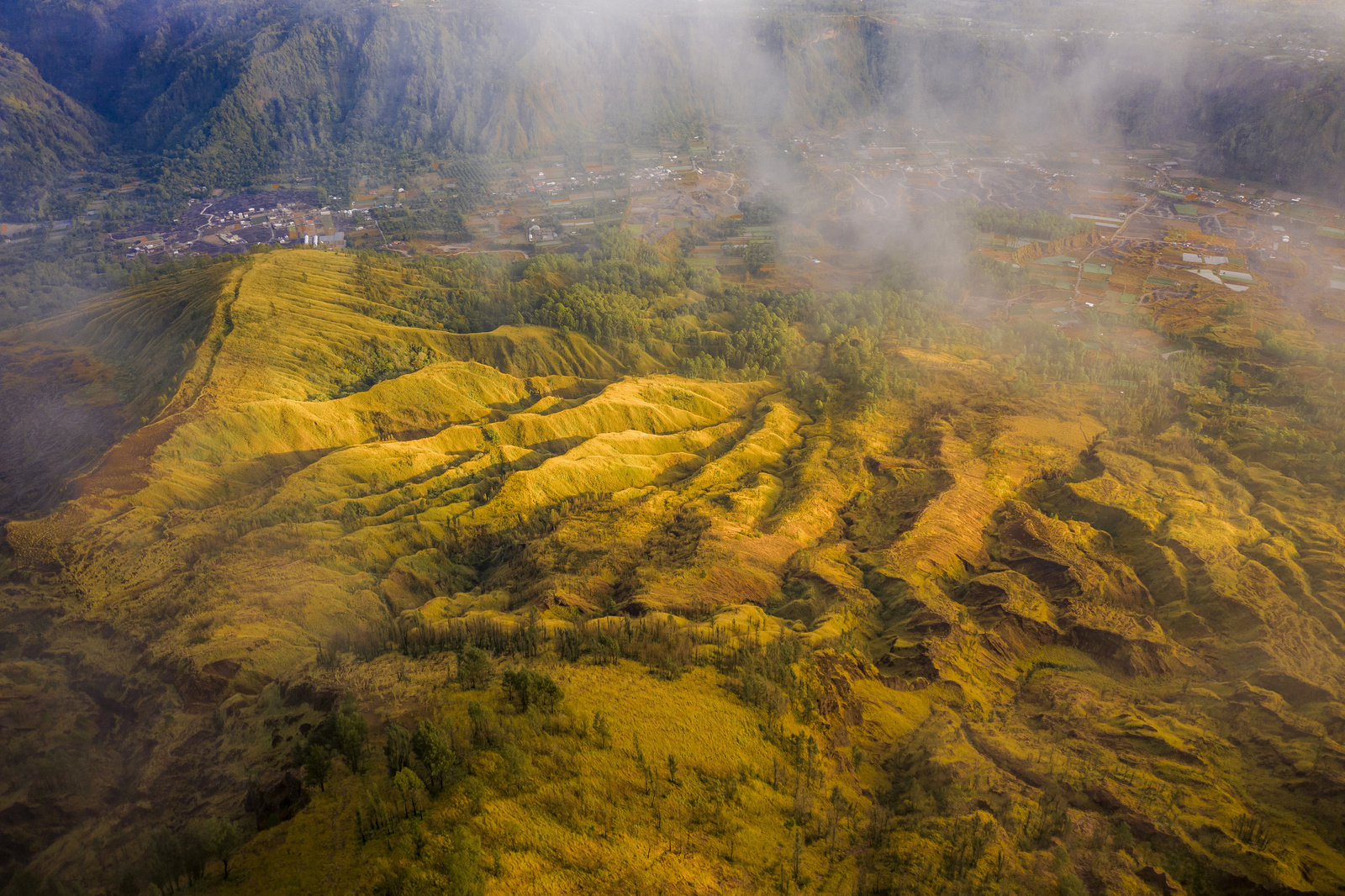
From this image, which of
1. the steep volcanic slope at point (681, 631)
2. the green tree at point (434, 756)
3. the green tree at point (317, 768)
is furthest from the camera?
the steep volcanic slope at point (681, 631)

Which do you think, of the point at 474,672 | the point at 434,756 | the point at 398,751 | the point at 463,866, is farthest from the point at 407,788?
the point at 474,672

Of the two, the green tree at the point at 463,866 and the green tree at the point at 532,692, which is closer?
the green tree at the point at 463,866

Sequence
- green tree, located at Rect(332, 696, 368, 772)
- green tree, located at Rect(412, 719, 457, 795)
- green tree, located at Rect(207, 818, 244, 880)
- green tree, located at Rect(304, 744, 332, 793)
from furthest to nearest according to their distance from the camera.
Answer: green tree, located at Rect(332, 696, 368, 772)
green tree, located at Rect(304, 744, 332, 793)
green tree, located at Rect(412, 719, 457, 795)
green tree, located at Rect(207, 818, 244, 880)

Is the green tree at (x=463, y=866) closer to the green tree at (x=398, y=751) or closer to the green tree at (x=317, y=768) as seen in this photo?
the green tree at (x=398, y=751)

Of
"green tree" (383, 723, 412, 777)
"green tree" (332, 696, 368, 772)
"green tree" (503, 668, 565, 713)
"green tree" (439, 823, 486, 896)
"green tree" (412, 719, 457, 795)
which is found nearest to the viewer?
"green tree" (439, 823, 486, 896)

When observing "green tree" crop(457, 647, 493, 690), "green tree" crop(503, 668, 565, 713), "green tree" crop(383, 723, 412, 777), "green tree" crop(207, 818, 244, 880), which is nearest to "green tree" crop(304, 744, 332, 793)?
"green tree" crop(383, 723, 412, 777)

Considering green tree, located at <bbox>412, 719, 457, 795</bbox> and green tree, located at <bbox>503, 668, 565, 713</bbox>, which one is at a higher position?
green tree, located at <bbox>412, 719, 457, 795</bbox>

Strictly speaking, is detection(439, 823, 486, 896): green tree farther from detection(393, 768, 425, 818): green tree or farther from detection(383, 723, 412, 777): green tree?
detection(383, 723, 412, 777): green tree

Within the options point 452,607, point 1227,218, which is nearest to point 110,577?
point 452,607

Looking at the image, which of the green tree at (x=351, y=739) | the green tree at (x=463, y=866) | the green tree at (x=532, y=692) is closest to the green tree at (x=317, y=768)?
the green tree at (x=351, y=739)
